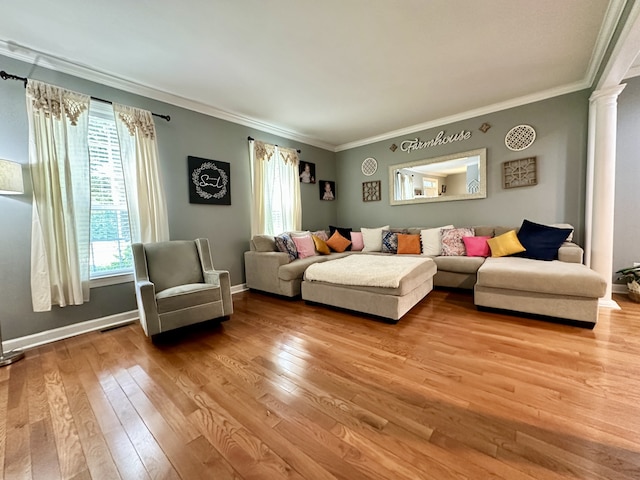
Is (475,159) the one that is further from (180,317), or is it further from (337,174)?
(180,317)

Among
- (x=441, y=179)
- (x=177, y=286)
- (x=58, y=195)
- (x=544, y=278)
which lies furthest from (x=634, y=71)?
(x=58, y=195)

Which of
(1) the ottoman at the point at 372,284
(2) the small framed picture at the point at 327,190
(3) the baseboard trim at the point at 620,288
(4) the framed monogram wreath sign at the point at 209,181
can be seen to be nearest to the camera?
(1) the ottoman at the point at 372,284

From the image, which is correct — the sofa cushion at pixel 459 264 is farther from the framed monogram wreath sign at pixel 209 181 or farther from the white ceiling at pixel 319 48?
the framed monogram wreath sign at pixel 209 181

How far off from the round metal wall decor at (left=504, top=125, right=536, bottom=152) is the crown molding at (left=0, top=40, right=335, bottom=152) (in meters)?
3.59

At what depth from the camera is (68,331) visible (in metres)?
2.50

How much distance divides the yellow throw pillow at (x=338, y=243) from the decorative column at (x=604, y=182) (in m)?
3.16

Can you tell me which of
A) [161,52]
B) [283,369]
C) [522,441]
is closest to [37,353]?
[283,369]

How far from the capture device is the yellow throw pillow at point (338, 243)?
15.1 ft

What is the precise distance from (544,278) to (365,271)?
5.36 feet

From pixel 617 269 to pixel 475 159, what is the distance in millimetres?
2217

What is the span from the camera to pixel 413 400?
1451 millimetres

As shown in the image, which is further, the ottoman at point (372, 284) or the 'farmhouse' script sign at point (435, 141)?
the 'farmhouse' script sign at point (435, 141)

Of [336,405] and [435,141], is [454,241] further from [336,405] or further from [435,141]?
[336,405]

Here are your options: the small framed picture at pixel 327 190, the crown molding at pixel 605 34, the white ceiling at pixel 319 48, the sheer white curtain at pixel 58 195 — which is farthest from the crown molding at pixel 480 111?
the sheer white curtain at pixel 58 195
